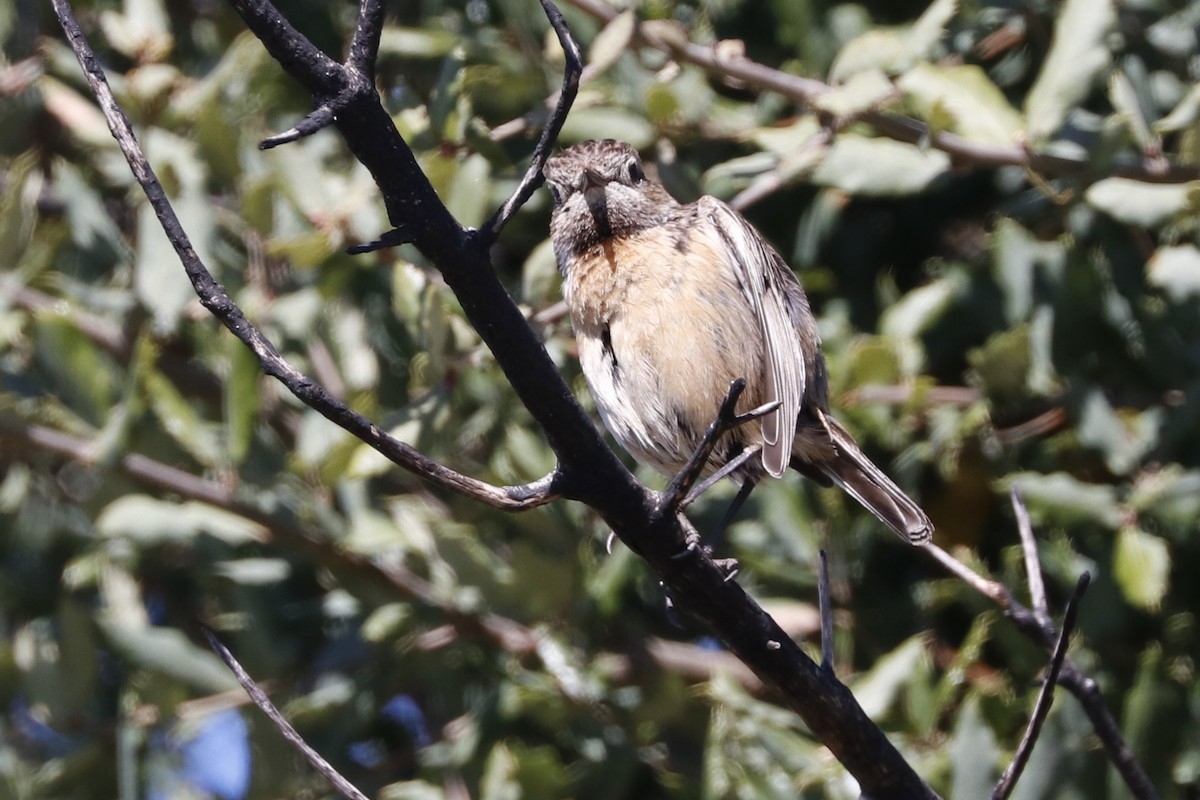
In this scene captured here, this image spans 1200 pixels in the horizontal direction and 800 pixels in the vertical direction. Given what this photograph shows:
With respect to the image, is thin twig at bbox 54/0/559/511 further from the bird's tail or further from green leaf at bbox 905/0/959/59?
green leaf at bbox 905/0/959/59

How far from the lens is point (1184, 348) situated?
14.4 feet

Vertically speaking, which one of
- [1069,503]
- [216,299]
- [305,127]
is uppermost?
[305,127]

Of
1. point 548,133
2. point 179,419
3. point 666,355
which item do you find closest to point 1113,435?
point 666,355

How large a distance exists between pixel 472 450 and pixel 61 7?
9.86 ft

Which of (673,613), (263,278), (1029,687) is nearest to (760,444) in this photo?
(673,613)

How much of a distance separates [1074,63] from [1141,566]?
4.41ft

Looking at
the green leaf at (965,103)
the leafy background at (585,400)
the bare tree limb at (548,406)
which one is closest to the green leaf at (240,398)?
the leafy background at (585,400)

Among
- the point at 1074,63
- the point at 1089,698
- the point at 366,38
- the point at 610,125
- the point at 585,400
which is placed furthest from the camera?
the point at 585,400

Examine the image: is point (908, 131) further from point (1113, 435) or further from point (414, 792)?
point (414, 792)

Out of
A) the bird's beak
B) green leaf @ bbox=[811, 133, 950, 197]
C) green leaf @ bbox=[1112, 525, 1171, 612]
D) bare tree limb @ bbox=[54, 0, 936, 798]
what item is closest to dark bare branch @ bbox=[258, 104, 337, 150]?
bare tree limb @ bbox=[54, 0, 936, 798]

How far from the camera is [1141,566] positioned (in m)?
4.02

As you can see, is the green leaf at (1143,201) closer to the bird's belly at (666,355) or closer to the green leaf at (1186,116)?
the green leaf at (1186,116)

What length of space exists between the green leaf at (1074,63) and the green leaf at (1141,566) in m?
1.11

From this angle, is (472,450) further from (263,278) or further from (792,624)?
(792,624)
